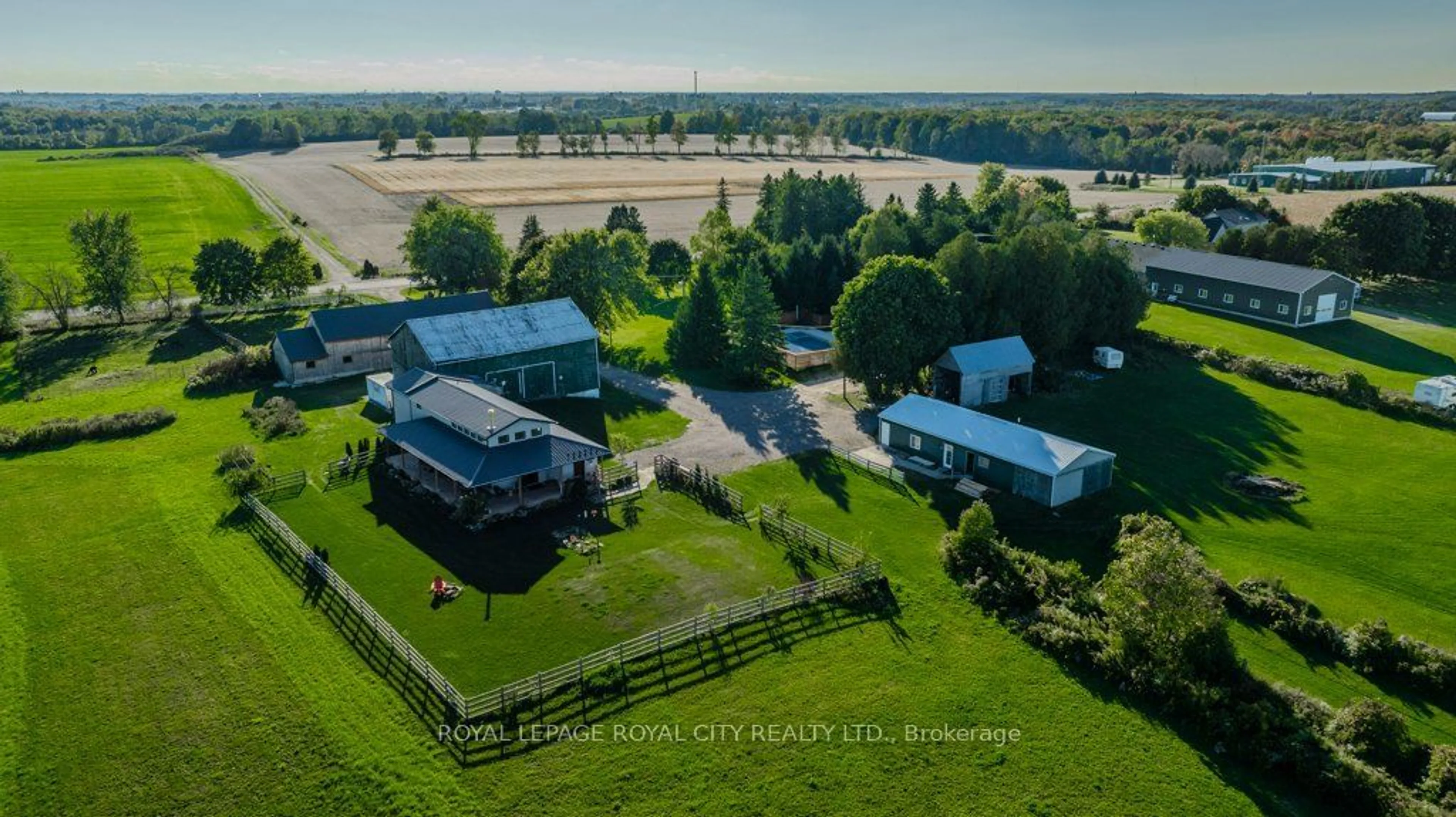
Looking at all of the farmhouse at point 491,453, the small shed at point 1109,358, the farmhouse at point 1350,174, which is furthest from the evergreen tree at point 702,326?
the farmhouse at point 1350,174

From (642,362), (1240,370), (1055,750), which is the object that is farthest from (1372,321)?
(1055,750)

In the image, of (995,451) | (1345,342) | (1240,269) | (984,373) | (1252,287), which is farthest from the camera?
(1240,269)

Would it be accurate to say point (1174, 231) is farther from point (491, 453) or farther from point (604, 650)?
point (604, 650)

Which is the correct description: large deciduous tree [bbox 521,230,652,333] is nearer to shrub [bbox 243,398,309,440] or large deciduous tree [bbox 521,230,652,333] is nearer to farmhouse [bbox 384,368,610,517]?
shrub [bbox 243,398,309,440]

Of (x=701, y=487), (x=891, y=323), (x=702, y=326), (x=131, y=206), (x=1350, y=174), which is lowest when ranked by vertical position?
(x=701, y=487)

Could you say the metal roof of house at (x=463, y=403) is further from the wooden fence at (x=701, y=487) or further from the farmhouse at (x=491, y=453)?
the wooden fence at (x=701, y=487)

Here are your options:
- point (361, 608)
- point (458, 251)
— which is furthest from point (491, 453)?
point (458, 251)

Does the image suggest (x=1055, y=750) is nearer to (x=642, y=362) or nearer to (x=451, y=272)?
(x=642, y=362)

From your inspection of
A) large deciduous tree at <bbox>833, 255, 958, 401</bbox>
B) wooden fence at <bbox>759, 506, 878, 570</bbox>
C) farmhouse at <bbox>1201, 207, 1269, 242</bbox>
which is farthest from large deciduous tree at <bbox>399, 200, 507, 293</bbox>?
farmhouse at <bbox>1201, 207, 1269, 242</bbox>
